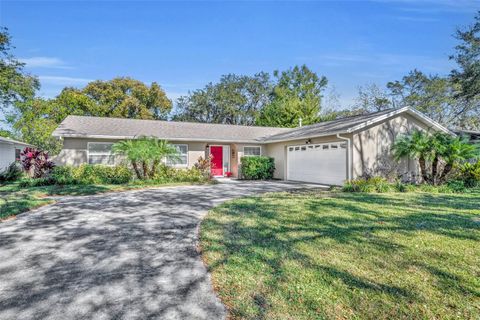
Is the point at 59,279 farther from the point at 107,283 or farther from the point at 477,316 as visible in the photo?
the point at 477,316

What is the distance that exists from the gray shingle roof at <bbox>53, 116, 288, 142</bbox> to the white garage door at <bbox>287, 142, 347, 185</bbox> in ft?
11.3

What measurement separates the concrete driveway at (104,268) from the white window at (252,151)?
1204 cm

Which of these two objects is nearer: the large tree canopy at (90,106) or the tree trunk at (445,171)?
the tree trunk at (445,171)

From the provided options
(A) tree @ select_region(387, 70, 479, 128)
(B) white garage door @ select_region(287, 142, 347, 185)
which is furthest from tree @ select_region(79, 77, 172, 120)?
(A) tree @ select_region(387, 70, 479, 128)

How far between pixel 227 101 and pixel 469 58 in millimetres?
26391

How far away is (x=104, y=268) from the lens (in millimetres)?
3893

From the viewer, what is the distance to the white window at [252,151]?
1908 cm

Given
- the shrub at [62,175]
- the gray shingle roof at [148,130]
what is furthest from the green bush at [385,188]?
the shrub at [62,175]

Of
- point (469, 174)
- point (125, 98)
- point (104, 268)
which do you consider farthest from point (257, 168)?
point (125, 98)

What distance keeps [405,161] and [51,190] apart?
1543cm

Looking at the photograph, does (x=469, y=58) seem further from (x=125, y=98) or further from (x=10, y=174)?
(x=125, y=98)

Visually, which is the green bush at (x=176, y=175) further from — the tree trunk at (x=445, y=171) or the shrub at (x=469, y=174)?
the shrub at (x=469, y=174)

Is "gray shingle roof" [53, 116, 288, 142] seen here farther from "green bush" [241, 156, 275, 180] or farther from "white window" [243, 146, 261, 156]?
"green bush" [241, 156, 275, 180]

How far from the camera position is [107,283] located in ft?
11.3
